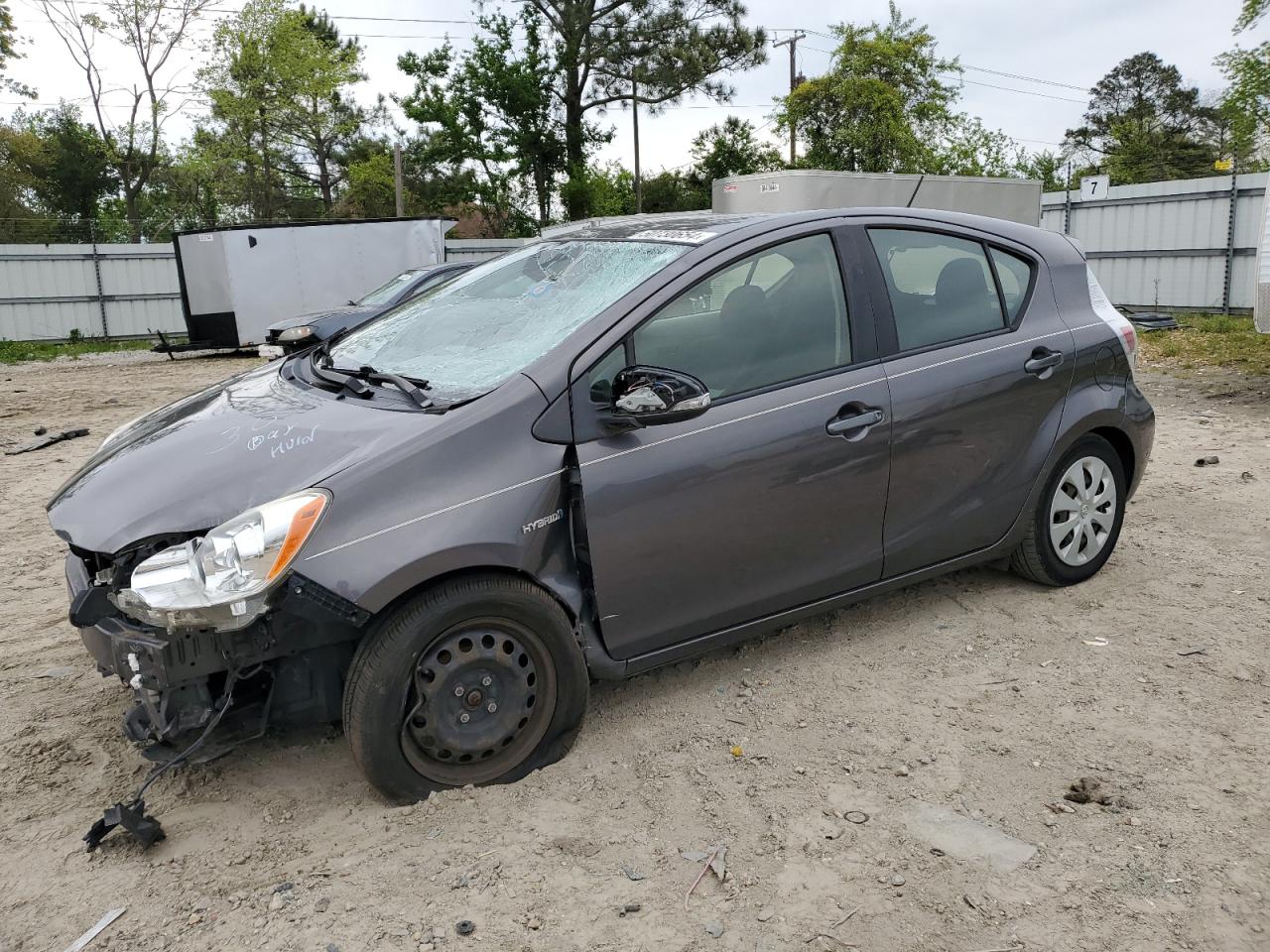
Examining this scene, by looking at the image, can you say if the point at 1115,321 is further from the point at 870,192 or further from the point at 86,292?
the point at 86,292

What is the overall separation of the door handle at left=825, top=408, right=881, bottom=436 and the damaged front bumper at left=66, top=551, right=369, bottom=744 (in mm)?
1681

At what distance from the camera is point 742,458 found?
10.9ft

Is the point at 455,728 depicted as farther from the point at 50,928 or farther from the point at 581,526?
the point at 50,928

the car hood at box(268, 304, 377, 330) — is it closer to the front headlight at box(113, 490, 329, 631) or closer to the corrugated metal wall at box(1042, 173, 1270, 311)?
the front headlight at box(113, 490, 329, 631)

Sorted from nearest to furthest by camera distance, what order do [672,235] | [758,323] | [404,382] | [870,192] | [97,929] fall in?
[97,929]
[404,382]
[758,323]
[672,235]
[870,192]

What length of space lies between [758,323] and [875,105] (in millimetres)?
31573

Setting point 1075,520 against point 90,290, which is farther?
point 90,290

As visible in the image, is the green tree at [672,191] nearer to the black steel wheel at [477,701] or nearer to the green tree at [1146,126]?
the green tree at [1146,126]

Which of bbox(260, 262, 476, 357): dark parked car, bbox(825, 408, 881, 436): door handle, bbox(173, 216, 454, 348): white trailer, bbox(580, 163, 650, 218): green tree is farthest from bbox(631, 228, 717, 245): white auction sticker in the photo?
bbox(580, 163, 650, 218): green tree

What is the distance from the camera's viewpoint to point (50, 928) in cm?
254

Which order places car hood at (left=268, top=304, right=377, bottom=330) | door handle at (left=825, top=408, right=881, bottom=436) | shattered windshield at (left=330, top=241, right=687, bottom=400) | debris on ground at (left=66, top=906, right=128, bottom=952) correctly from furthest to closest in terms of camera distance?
car hood at (left=268, top=304, right=377, bottom=330)
door handle at (left=825, top=408, right=881, bottom=436)
shattered windshield at (left=330, top=241, right=687, bottom=400)
debris on ground at (left=66, top=906, right=128, bottom=952)

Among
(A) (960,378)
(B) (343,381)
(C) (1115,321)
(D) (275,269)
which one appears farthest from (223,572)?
(D) (275,269)

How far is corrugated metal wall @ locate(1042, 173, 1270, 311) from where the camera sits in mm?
15930

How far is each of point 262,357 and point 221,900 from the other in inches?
623
